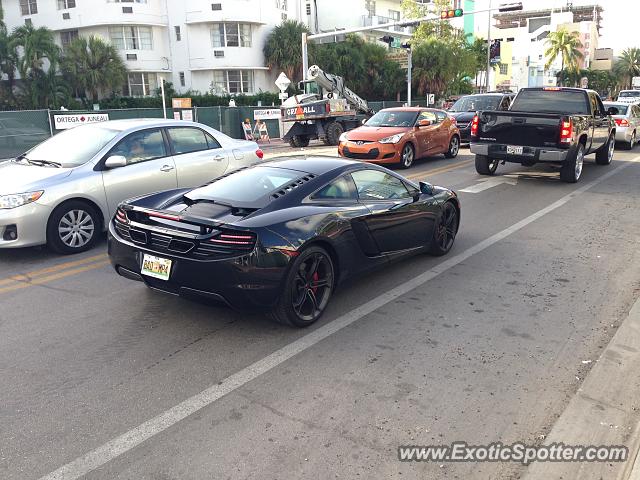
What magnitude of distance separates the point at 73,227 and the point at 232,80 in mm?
39320

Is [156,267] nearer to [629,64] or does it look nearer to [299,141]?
[299,141]

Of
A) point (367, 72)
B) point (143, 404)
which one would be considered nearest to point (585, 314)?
point (143, 404)

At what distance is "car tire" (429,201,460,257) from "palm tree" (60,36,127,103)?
3810 centimetres

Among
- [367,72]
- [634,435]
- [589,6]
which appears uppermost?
[589,6]

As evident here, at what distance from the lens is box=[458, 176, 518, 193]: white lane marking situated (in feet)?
37.5

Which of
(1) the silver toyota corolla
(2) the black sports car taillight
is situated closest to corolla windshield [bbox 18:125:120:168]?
(1) the silver toyota corolla

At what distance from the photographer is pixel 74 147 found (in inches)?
296

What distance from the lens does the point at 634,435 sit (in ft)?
10.7

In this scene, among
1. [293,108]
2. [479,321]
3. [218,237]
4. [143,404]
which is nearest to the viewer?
[143,404]

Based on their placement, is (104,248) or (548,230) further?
(548,230)

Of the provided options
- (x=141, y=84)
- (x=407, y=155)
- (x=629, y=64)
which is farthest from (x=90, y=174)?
(x=629, y=64)

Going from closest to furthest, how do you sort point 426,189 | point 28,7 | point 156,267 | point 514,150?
point 156,267 → point 426,189 → point 514,150 → point 28,7

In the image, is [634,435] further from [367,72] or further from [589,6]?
[589,6]

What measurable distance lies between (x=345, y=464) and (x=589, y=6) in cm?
16660
